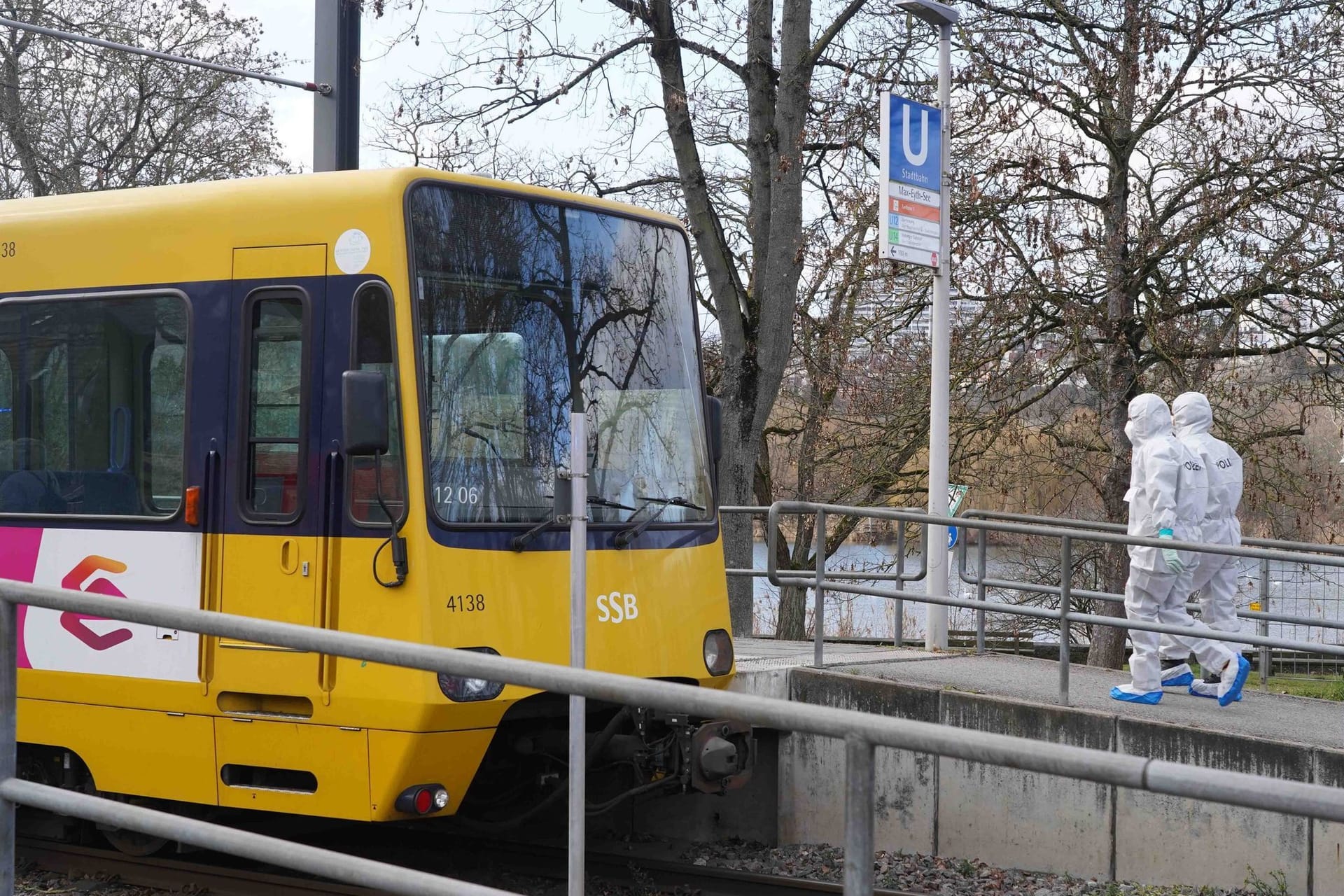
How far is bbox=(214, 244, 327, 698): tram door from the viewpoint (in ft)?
19.7

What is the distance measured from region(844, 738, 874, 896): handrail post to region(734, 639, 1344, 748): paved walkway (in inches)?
207

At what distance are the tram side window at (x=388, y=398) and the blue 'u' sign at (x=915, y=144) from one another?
517cm

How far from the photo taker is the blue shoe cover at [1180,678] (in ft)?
28.5

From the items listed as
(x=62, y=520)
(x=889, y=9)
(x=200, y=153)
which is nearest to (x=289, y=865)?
(x=62, y=520)

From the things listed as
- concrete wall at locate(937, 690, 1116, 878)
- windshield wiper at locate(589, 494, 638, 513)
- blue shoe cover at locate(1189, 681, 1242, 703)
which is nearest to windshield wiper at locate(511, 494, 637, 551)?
windshield wiper at locate(589, 494, 638, 513)

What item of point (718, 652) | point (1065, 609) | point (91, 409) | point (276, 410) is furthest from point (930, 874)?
point (91, 409)

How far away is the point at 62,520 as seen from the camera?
6.75 meters

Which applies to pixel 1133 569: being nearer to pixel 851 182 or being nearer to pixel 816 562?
pixel 816 562

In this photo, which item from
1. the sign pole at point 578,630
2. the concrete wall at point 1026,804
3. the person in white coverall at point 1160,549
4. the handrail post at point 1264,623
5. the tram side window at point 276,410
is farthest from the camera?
the handrail post at point 1264,623

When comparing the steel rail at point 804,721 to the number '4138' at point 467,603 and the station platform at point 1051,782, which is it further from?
the station platform at point 1051,782

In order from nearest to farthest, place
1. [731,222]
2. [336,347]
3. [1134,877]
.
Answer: [336,347], [1134,877], [731,222]

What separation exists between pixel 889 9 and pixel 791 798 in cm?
925

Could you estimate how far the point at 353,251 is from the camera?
19.8 feet

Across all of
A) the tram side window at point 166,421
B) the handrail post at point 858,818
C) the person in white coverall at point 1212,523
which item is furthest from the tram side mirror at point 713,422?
the handrail post at point 858,818
